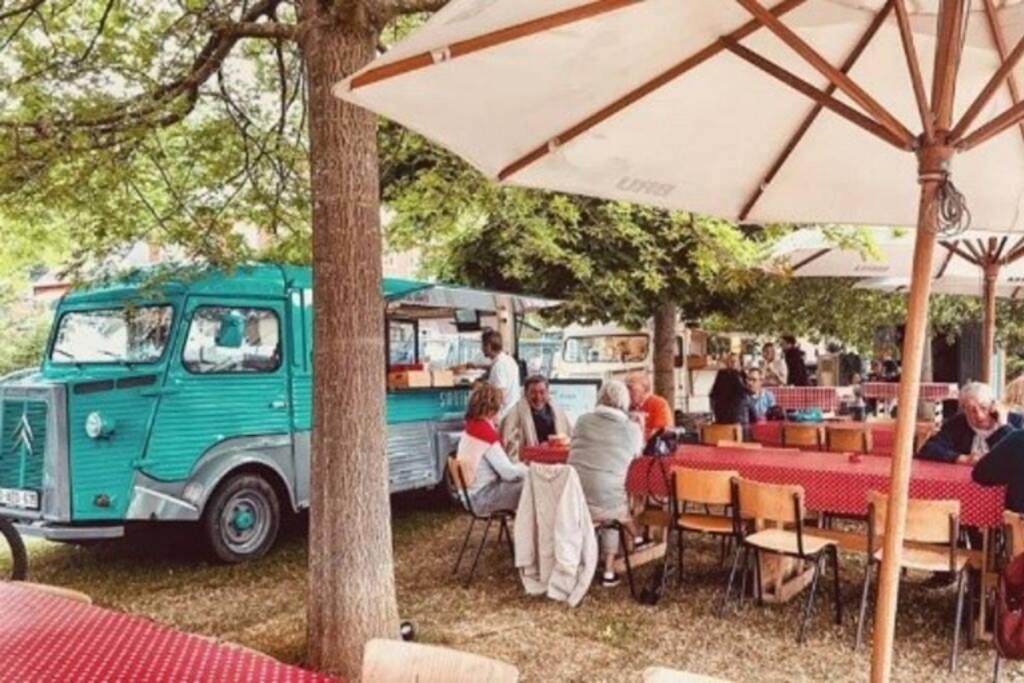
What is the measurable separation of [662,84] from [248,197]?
486cm

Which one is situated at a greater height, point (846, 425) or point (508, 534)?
point (846, 425)

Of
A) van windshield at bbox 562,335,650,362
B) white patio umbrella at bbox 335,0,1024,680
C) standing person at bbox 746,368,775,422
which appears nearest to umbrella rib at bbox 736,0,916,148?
white patio umbrella at bbox 335,0,1024,680

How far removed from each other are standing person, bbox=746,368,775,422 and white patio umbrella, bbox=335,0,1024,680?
6447 mm

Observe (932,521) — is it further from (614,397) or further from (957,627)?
(614,397)

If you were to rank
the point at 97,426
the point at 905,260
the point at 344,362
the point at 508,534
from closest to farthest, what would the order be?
the point at 344,362, the point at 97,426, the point at 508,534, the point at 905,260

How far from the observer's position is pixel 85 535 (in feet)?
23.7

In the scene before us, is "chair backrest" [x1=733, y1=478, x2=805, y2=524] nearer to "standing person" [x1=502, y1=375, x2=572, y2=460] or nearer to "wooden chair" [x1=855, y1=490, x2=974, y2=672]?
"wooden chair" [x1=855, y1=490, x2=974, y2=672]

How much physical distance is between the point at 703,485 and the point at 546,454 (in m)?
1.65

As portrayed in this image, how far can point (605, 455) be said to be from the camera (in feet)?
21.6

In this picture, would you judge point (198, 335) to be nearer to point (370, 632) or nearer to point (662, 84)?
point (370, 632)

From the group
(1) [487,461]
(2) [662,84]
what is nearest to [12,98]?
(1) [487,461]

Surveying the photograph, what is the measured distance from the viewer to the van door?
24.7 feet

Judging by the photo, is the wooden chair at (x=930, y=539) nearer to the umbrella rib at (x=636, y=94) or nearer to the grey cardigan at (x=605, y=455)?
the grey cardigan at (x=605, y=455)

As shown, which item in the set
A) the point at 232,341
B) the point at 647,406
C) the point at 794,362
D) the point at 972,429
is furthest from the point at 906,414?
the point at 794,362
